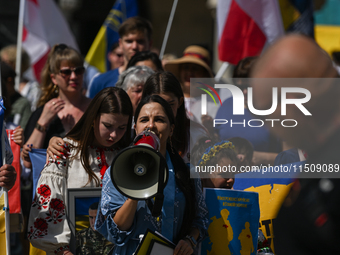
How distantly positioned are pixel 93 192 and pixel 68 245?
0.39 metres

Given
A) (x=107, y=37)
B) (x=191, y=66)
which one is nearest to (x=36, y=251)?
(x=191, y=66)

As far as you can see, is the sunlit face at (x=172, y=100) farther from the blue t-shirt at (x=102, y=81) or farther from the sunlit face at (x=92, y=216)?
the blue t-shirt at (x=102, y=81)

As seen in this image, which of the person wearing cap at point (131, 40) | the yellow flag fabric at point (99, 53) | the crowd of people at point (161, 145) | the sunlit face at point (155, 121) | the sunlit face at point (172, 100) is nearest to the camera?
the crowd of people at point (161, 145)

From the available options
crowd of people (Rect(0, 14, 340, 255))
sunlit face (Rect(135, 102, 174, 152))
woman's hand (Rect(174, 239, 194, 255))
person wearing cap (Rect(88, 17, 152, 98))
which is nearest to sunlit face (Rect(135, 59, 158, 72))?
crowd of people (Rect(0, 14, 340, 255))

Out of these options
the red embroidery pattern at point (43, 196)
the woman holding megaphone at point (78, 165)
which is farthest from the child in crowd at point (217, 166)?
the red embroidery pattern at point (43, 196)

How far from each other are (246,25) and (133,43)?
1.70 m

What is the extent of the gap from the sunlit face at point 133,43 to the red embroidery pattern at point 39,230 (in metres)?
2.48

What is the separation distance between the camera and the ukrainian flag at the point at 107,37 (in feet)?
25.0

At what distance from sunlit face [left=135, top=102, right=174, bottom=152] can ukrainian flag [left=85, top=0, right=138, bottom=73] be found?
15.4 feet

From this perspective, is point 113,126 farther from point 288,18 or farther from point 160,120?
point 288,18

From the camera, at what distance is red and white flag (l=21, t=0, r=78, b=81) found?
290 inches

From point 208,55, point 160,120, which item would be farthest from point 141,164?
point 208,55

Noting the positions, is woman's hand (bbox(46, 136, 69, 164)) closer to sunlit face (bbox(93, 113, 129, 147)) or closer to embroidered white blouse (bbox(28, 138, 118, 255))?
embroidered white blouse (bbox(28, 138, 118, 255))

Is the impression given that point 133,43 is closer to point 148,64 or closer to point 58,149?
point 148,64
